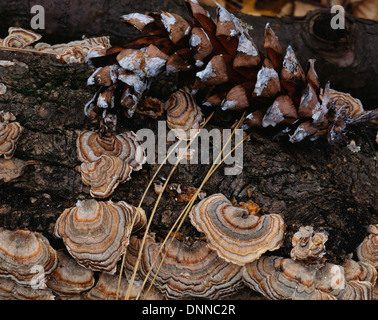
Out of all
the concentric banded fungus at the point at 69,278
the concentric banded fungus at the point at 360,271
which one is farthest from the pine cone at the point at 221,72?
the concentric banded fungus at the point at 69,278

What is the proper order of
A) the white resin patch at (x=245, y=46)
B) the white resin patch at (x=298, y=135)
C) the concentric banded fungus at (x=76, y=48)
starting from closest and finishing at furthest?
1. the white resin patch at (x=245, y=46)
2. the white resin patch at (x=298, y=135)
3. the concentric banded fungus at (x=76, y=48)

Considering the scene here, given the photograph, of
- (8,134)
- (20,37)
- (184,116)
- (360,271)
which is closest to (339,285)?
(360,271)

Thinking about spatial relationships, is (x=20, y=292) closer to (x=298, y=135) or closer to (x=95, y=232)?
(x=95, y=232)

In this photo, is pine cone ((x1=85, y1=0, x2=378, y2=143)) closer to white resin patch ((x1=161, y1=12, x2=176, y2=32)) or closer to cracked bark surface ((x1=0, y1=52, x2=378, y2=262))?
white resin patch ((x1=161, y1=12, x2=176, y2=32))

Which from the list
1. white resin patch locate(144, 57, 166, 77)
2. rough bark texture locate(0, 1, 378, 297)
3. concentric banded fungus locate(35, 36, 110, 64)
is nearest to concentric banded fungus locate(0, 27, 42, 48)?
concentric banded fungus locate(35, 36, 110, 64)

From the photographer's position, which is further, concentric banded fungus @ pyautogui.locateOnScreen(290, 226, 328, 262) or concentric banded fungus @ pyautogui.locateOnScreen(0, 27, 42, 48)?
concentric banded fungus @ pyautogui.locateOnScreen(0, 27, 42, 48)

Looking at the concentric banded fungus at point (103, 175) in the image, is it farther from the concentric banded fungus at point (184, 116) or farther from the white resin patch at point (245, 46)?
the white resin patch at point (245, 46)
